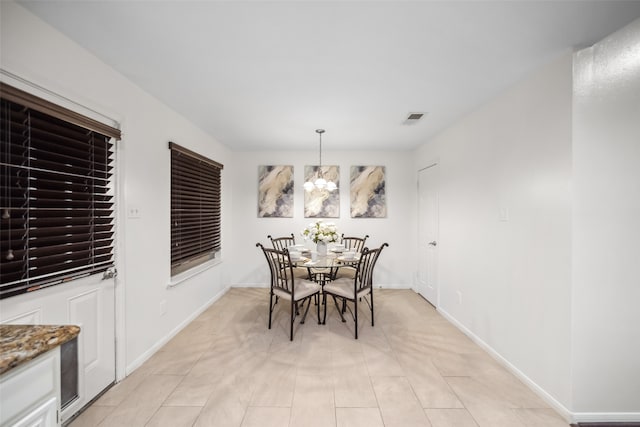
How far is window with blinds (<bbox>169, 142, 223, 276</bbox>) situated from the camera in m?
3.00

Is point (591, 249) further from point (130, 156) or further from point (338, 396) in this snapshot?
point (130, 156)

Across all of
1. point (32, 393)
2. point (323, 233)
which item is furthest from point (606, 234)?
point (32, 393)

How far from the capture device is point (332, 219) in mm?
4812

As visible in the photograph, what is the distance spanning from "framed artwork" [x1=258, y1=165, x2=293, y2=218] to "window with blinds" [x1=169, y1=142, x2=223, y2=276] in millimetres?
798

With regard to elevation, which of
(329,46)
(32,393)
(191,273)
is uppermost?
(329,46)

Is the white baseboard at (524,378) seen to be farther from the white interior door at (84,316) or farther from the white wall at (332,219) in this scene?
the white interior door at (84,316)

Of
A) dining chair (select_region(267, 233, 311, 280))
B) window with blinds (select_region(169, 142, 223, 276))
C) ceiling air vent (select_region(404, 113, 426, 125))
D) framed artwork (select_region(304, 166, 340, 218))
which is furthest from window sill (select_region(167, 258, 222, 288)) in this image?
ceiling air vent (select_region(404, 113, 426, 125))

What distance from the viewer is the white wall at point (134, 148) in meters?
1.52

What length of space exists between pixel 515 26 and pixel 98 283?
10.6 feet

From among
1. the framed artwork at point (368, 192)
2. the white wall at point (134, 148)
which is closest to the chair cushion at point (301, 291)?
the white wall at point (134, 148)

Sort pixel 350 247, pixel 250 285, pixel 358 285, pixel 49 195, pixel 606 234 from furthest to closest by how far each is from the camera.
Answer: pixel 250 285, pixel 350 247, pixel 358 285, pixel 606 234, pixel 49 195

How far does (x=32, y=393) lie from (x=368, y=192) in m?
4.43

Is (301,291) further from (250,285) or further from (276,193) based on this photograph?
(276,193)

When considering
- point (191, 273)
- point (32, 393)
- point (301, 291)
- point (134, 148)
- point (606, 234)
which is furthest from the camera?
point (191, 273)
